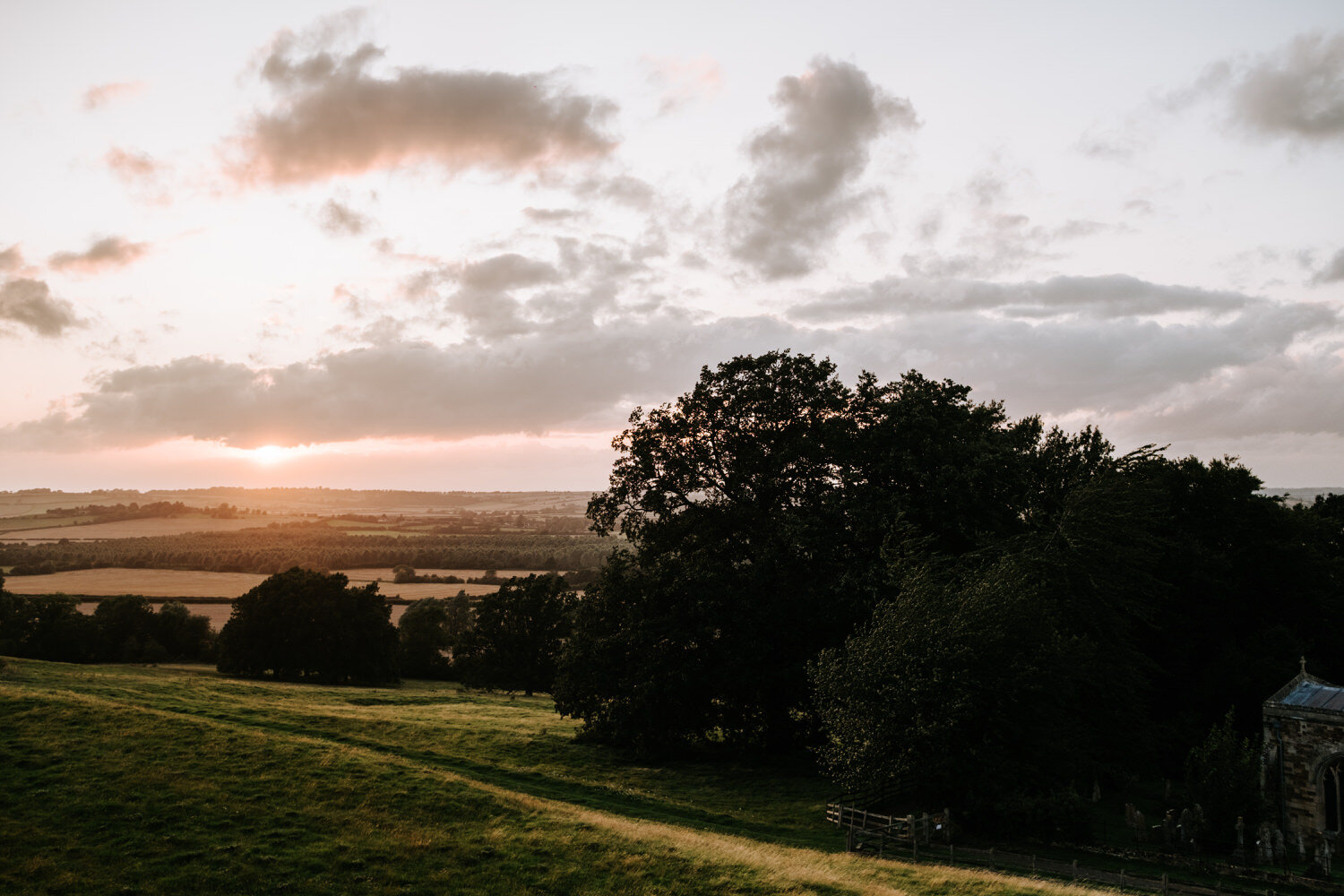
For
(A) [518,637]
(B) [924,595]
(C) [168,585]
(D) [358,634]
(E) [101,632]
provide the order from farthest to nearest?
(C) [168,585], (E) [101,632], (A) [518,637], (D) [358,634], (B) [924,595]

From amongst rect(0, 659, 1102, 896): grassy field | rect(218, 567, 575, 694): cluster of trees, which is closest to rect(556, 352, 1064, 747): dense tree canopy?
rect(0, 659, 1102, 896): grassy field

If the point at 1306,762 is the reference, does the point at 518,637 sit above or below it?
below

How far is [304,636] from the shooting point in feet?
223

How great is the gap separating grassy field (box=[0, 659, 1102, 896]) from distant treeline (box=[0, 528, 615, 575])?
109 m

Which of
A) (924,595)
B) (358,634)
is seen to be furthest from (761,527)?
(358,634)

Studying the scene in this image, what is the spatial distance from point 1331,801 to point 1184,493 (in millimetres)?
22141

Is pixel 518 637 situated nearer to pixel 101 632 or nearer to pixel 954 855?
pixel 101 632

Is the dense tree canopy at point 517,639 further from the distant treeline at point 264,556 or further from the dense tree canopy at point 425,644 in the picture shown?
the distant treeline at point 264,556

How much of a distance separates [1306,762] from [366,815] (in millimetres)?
35477

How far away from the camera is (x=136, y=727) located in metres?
29.6

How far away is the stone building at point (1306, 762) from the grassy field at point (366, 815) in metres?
17.8

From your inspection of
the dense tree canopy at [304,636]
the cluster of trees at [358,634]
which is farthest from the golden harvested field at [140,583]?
the cluster of trees at [358,634]

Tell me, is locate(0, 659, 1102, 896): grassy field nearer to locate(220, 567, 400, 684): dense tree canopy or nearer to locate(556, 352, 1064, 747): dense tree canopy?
locate(556, 352, 1064, 747): dense tree canopy

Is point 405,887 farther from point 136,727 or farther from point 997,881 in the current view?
point 136,727
